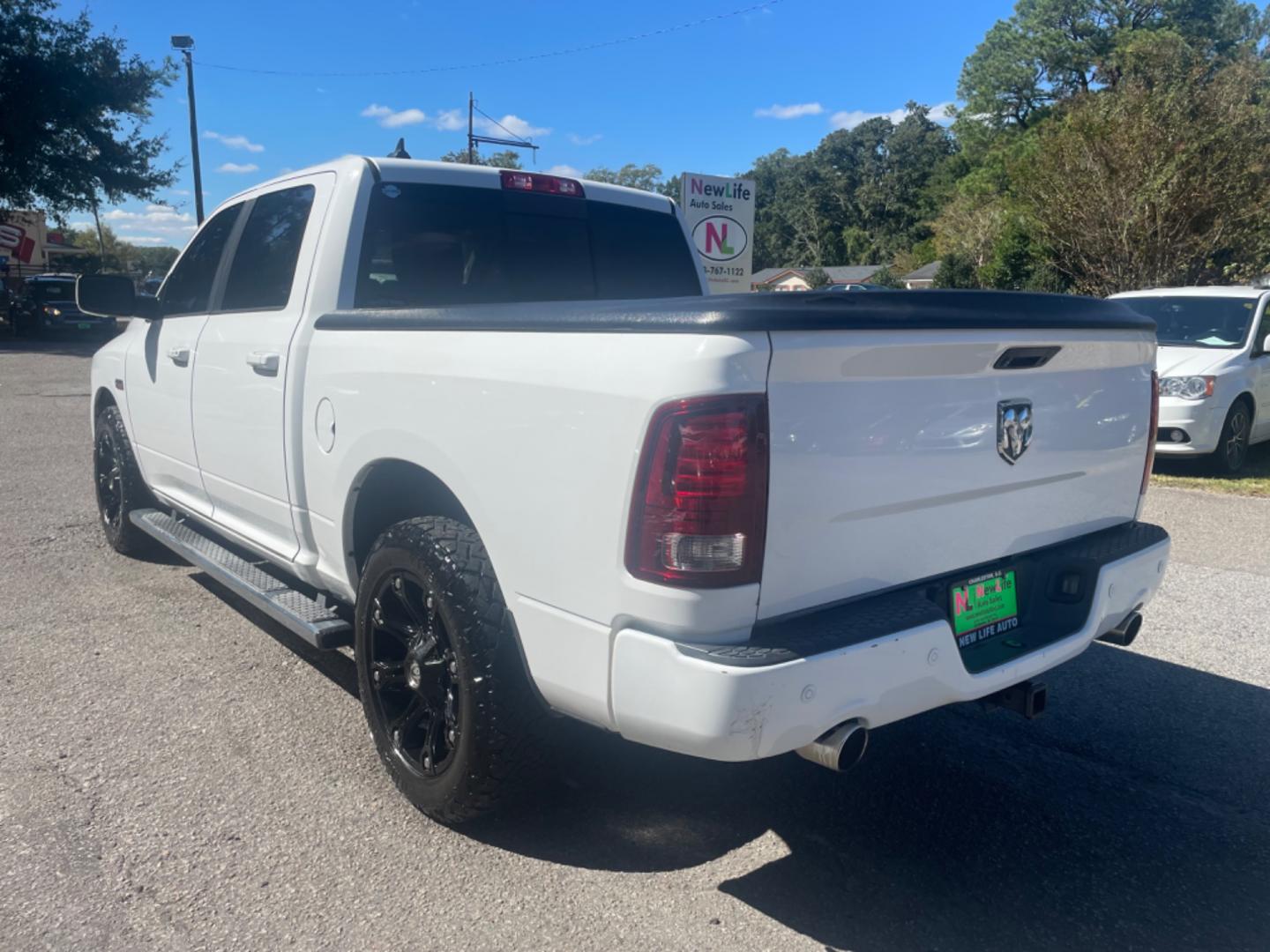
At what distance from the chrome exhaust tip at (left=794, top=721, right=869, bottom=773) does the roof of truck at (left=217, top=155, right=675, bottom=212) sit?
2623 mm

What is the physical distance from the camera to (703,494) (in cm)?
225

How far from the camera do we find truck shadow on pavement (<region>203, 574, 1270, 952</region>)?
273cm

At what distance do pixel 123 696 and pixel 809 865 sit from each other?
9.18 ft

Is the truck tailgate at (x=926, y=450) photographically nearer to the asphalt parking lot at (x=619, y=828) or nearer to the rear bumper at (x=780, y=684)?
the rear bumper at (x=780, y=684)

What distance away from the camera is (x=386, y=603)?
3236 millimetres

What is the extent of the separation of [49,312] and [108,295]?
26864 millimetres

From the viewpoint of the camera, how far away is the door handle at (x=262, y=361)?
372 cm

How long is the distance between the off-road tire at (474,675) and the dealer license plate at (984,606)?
3.82 feet

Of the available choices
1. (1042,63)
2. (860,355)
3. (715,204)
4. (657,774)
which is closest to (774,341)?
(860,355)

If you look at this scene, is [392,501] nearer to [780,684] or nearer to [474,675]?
[474,675]

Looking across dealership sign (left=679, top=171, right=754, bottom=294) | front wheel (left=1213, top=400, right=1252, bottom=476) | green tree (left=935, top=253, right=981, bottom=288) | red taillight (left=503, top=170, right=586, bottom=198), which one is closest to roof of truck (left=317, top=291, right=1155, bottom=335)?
red taillight (left=503, top=170, right=586, bottom=198)

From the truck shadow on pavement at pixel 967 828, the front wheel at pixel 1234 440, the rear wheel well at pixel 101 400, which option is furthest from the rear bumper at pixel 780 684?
the front wheel at pixel 1234 440

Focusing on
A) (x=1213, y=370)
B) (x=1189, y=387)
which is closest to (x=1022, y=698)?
(x=1189, y=387)

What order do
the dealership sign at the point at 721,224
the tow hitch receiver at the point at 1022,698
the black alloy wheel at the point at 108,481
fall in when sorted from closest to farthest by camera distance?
the tow hitch receiver at the point at 1022,698 < the black alloy wheel at the point at 108,481 < the dealership sign at the point at 721,224
